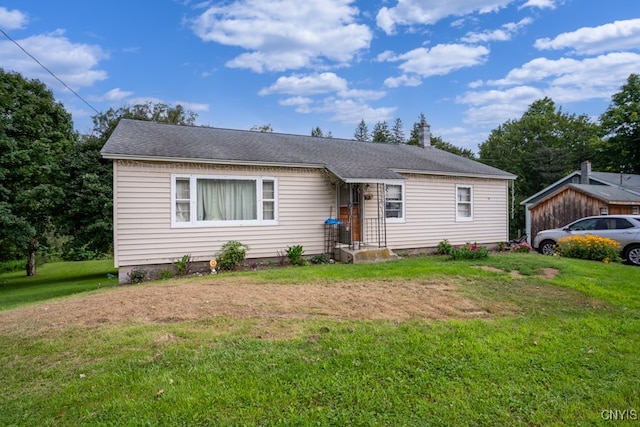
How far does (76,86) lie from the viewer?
12.6m

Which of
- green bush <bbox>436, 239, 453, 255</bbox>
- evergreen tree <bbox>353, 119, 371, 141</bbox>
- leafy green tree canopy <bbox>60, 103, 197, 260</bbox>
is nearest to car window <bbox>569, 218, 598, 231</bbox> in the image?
green bush <bbox>436, 239, 453, 255</bbox>

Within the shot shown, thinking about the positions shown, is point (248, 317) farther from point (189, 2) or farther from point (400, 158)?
point (189, 2)

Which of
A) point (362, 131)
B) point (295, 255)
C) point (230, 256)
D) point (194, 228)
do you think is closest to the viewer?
point (194, 228)

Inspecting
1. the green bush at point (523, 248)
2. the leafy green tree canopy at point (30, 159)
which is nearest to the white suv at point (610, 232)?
the green bush at point (523, 248)

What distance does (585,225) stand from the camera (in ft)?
41.6

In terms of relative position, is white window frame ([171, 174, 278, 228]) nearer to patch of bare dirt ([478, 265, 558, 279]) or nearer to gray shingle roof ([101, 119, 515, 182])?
gray shingle roof ([101, 119, 515, 182])

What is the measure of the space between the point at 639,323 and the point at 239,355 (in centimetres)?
537

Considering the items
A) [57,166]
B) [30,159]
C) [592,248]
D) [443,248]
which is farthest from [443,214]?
[30,159]

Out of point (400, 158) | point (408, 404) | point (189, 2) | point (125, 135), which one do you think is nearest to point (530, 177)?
point (400, 158)

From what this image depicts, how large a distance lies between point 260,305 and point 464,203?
1109 centimetres

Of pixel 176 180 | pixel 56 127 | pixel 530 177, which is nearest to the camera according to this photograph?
pixel 176 180

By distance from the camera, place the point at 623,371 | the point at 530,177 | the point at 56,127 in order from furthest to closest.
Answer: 1. the point at 530,177
2. the point at 56,127
3. the point at 623,371

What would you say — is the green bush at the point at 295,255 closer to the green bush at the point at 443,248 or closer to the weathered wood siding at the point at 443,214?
the weathered wood siding at the point at 443,214

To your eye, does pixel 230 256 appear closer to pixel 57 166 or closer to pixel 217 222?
pixel 217 222
